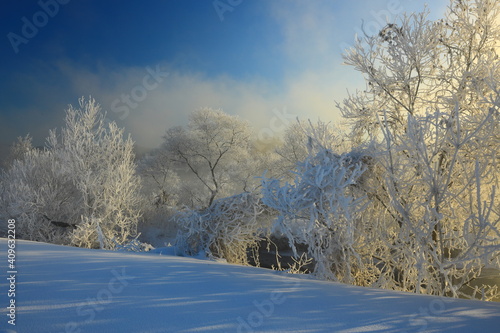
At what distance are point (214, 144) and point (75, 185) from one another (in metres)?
11.9

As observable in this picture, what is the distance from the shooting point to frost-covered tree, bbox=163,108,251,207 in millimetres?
23469

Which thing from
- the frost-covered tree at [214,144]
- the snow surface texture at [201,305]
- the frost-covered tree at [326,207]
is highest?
the frost-covered tree at [214,144]

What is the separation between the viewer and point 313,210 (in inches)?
142

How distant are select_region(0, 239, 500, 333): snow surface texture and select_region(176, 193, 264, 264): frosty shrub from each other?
3381 millimetres

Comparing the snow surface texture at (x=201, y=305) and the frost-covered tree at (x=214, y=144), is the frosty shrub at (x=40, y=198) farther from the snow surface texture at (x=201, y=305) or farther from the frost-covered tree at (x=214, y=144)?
the snow surface texture at (x=201, y=305)

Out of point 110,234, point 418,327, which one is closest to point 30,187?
point 110,234

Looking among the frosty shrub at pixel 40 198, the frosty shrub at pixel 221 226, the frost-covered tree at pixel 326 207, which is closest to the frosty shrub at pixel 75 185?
the frosty shrub at pixel 40 198

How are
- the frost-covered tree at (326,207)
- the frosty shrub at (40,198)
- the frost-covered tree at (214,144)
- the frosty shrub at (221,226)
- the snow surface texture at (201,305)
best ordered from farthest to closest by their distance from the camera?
the frost-covered tree at (214,144), the frosty shrub at (40,198), the frosty shrub at (221,226), the frost-covered tree at (326,207), the snow surface texture at (201,305)

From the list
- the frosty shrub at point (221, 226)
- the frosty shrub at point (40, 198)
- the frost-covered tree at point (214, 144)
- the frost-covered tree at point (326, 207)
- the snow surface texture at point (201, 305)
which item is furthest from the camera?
the frost-covered tree at point (214, 144)

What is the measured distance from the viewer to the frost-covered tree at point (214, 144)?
77.0 feet

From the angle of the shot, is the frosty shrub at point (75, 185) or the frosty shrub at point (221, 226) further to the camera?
the frosty shrub at point (75, 185)

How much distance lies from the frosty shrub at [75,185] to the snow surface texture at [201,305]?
10.6m

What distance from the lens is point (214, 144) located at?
23.8 m

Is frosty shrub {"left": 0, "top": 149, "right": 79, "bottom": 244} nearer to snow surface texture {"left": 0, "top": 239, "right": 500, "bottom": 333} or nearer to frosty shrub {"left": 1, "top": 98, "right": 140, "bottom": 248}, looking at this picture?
frosty shrub {"left": 1, "top": 98, "right": 140, "bottom": 248}
